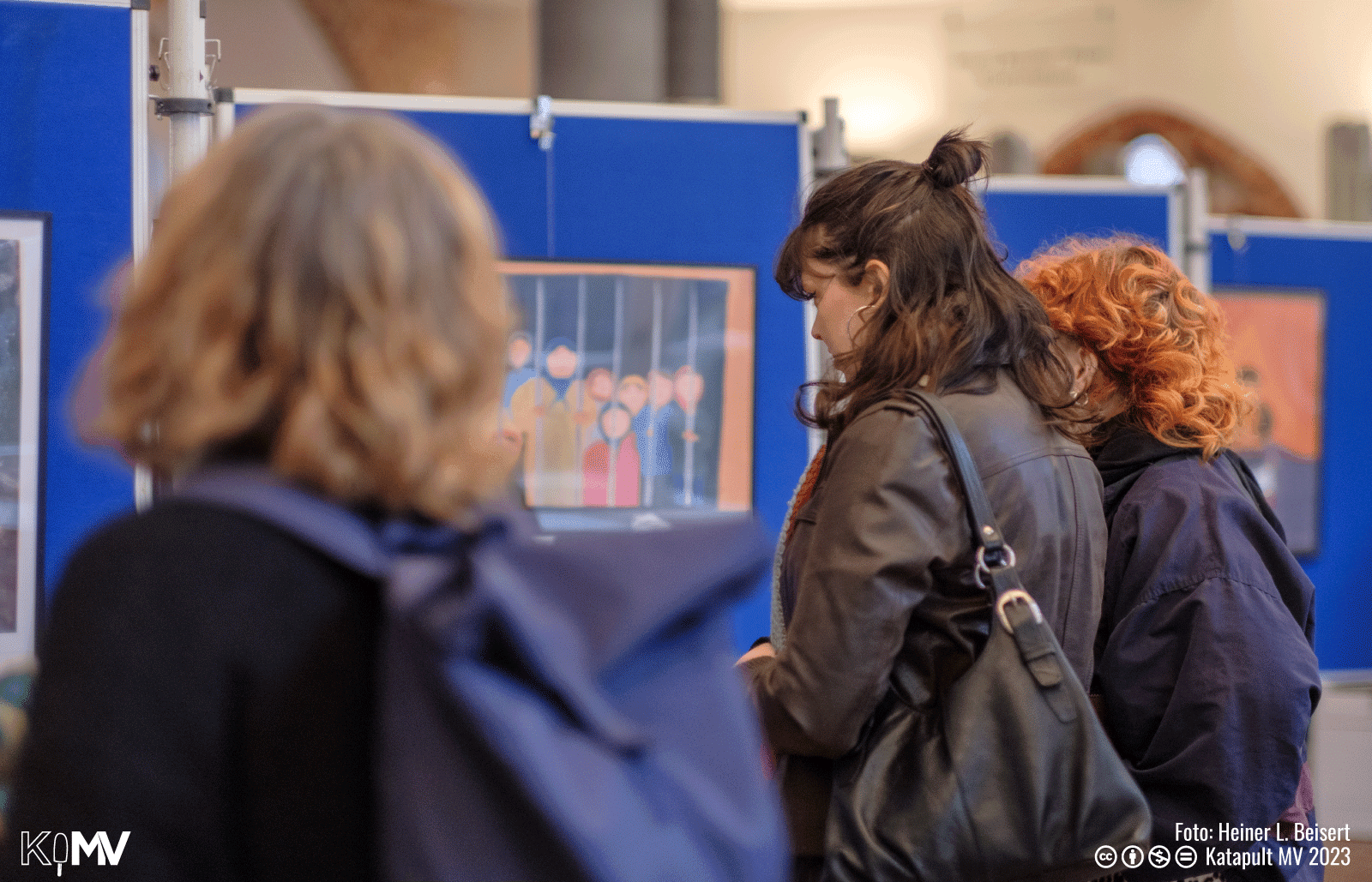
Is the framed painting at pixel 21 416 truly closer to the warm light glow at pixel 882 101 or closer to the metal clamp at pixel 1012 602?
the metal clamp at pixel 1012 602

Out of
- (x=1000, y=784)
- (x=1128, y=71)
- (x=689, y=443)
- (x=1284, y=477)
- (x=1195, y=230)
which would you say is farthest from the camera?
(x=1128, y=71)

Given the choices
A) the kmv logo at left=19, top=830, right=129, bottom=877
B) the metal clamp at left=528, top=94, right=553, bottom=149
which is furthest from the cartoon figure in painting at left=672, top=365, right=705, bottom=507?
the kmv logo at left=19, top=830, right=129, bottom=877

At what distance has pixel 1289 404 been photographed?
385 cm

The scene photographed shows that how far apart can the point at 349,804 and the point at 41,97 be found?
148 centimetres

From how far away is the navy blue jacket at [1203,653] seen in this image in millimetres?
1547

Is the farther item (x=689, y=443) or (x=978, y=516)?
(x=689, y=443)

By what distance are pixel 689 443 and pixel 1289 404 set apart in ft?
8.02

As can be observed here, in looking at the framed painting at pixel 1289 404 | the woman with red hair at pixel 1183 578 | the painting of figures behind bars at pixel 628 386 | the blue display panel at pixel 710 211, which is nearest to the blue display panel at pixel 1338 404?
the framed painting at pixel 1289 404

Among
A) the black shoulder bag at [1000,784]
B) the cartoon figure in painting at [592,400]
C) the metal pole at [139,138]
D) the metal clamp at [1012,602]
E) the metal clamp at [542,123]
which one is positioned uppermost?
the metal clamp at [542,123]

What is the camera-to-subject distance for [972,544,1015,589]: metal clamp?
129 centimetres

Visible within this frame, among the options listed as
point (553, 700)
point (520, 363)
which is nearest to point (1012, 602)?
point (553, 700)

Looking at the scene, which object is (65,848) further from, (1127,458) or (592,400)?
(592,400)

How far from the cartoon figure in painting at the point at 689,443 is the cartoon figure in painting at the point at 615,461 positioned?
9cm

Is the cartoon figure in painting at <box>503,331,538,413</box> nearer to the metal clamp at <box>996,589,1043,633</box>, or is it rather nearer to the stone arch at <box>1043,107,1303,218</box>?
the metal clamp at <box>996,589,1043,633</box>
